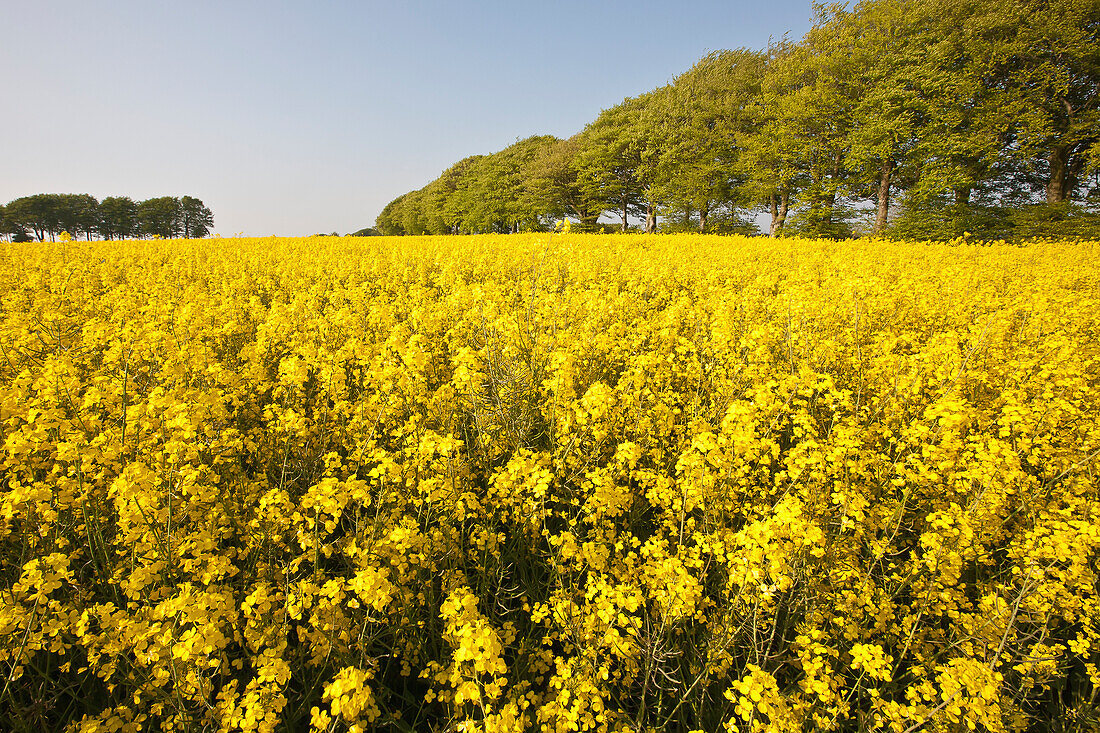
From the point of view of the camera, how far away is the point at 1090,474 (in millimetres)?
2889

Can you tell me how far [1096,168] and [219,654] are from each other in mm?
34807

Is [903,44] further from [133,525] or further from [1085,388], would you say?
[133,525]

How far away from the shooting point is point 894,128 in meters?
22.7

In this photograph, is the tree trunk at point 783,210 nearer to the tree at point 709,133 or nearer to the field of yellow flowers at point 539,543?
the tree at point 709,133

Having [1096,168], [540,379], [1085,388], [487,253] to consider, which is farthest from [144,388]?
[1096,168]

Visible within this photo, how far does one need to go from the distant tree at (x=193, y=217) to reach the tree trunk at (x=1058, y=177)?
11120 centimetres

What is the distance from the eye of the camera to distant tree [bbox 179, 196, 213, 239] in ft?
279

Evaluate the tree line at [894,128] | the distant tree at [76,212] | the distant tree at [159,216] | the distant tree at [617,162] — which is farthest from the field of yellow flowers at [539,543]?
the distant tree at [159,216]

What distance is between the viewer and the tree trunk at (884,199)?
24562 millimetres

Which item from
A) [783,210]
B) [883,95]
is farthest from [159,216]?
[883,95]

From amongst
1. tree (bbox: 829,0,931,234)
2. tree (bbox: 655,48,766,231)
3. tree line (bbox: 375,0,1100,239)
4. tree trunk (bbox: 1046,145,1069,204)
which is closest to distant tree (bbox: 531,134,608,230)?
tree line (bbox: 375,0,1100,239)

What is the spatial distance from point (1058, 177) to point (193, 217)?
12044 centimetres

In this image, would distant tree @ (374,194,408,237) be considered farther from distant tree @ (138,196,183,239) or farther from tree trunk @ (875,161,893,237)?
tree trunk @ (875,161,893,237)

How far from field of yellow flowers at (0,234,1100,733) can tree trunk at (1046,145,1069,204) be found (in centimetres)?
2828
